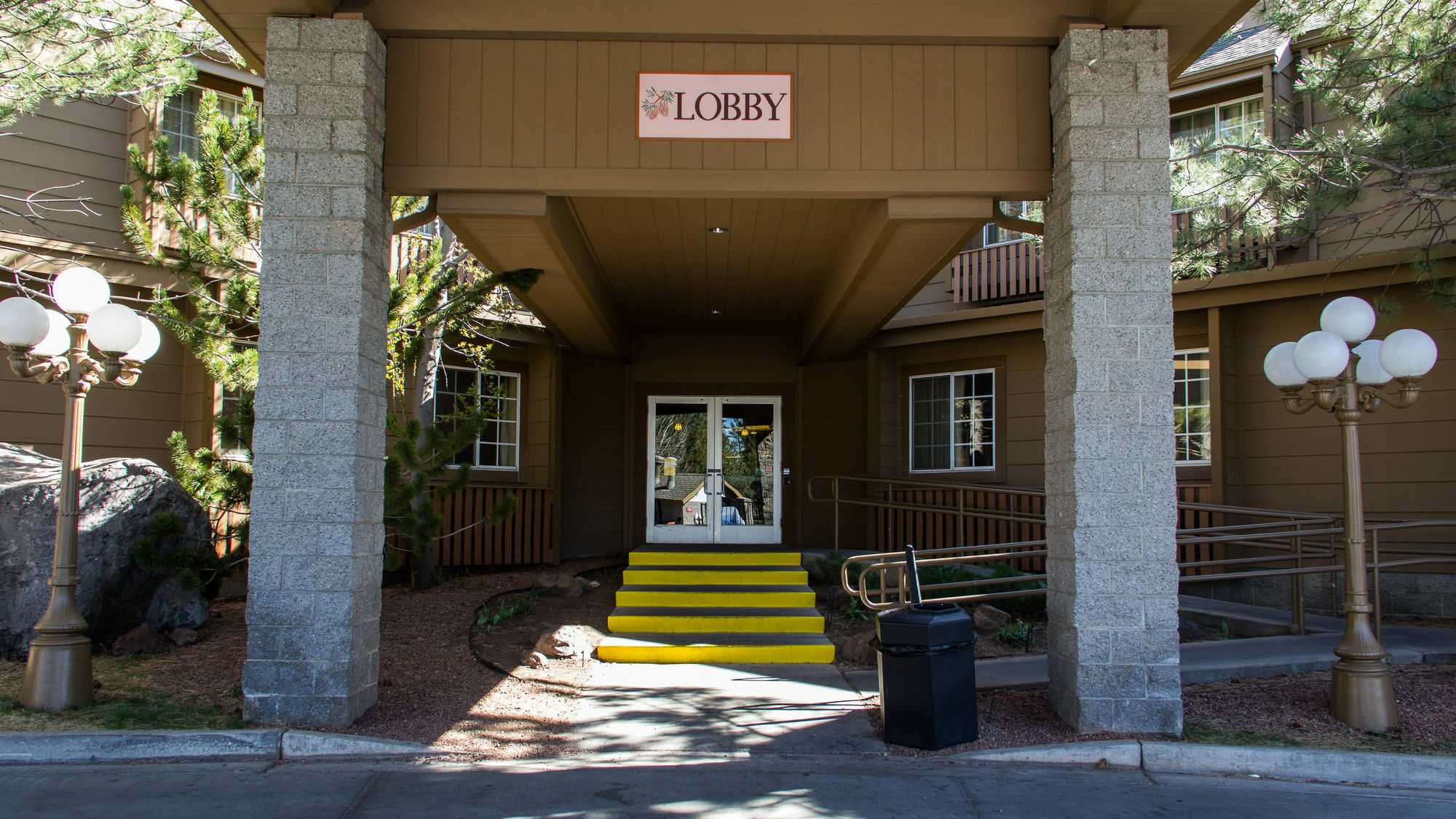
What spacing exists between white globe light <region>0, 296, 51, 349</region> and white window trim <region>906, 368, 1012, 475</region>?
957 cm

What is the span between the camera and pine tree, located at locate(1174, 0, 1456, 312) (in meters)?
6.94

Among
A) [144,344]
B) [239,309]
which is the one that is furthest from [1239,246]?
[144,344]

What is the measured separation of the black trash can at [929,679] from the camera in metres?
5.10

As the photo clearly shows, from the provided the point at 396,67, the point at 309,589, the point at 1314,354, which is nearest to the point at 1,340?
the point at 309,589

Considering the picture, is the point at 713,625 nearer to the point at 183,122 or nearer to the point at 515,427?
the point at 515,427

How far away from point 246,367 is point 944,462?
27.4 ft

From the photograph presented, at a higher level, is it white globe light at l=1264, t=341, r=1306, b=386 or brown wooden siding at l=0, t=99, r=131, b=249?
brown wooden siding at l=0, t=99, r=131, b=249

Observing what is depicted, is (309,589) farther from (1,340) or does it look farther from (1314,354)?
(1314,354)

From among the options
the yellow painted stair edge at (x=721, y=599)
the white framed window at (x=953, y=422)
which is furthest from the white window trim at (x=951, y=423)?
the yellow painted stair edge at (x=721, y=599)

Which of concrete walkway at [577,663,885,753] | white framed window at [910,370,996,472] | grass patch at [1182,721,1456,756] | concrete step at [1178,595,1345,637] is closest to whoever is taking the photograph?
grass patch at [1182,721,1456,756]

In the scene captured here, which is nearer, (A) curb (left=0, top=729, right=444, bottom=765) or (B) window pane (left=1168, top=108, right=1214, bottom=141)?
(A) curb (left=0, top=729, right=444, bottom=765)

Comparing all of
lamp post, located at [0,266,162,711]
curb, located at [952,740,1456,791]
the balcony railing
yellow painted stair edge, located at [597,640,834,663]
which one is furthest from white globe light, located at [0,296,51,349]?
the balcony railing

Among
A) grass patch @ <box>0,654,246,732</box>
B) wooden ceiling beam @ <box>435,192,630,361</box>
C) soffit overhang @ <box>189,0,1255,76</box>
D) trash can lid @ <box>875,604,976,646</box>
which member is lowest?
grass patch @ <box>0,654,246,732</box>

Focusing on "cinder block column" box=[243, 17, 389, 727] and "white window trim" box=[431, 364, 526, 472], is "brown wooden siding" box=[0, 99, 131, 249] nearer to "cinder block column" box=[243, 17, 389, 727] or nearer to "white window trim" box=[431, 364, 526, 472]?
Answer: "white window trim" box=[431, 364, 526, 472]
